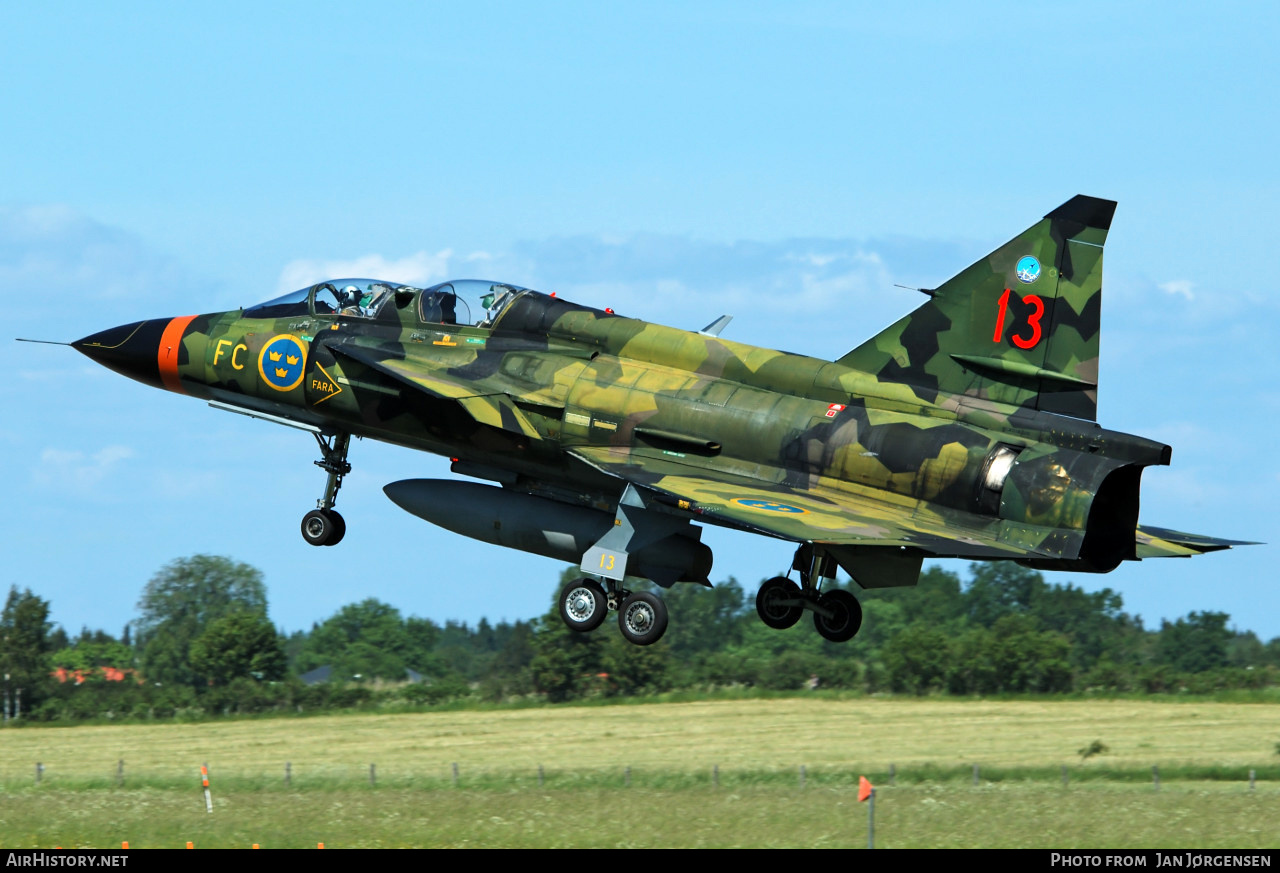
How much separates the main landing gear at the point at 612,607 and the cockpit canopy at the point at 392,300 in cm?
487

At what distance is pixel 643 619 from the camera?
827 inches

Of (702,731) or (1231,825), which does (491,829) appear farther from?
(702,731)

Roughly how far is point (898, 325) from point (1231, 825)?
15621mm

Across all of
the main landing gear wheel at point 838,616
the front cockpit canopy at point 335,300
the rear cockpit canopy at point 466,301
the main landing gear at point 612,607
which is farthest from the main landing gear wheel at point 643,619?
the front cockpit canopy at point 335,300

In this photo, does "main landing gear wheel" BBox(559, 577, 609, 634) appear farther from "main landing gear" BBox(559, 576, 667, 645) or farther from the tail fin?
the tail fin

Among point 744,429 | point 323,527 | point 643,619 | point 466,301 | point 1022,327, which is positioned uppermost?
point 466,301

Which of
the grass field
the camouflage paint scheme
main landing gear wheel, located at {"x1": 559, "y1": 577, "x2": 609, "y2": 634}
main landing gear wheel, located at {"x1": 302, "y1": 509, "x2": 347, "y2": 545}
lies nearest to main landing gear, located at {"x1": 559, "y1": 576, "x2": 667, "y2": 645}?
main landing gear wheel, located at {"x1": 559, "y1": 577, "x2": 609, "y2": 634}

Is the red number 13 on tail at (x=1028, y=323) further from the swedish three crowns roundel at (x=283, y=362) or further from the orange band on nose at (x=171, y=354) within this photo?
the orange band on nose at (x=171, y=354)

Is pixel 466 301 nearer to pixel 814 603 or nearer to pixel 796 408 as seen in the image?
pixel 796 408

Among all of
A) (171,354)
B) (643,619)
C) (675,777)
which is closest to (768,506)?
(643,619)

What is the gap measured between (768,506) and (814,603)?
2.99 meters

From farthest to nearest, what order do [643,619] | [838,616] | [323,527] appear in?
[323,527] → [838,616] → [643,619]

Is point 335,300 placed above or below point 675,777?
above

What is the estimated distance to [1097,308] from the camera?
21234mm
